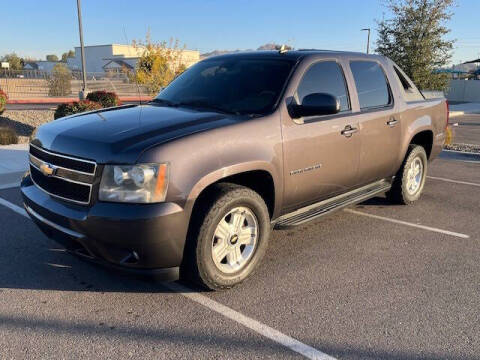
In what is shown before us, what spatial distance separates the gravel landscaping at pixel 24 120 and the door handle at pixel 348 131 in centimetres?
1031

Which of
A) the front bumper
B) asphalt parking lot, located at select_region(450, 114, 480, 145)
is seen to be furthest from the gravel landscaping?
asphalt parking lot, located at select_region(450, 114, 480, 145)

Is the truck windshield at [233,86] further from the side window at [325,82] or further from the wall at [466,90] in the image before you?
the wall at [466,90]

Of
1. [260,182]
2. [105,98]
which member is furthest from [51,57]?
[260,182]

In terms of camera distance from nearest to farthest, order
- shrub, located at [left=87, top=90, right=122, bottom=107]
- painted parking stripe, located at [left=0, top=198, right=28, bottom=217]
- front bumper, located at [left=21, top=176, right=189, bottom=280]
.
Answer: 1. front bumper, located at [left=21, top=176, right=189, bottom=280]
2. painted parking stripe, located at [left=0, top=198, right=28, bottom=217]
3. shrub, located at [left=87, top=90, right=122, bottom=107]

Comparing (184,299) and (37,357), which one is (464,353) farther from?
(37,357)

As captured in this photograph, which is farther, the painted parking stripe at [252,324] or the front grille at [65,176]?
the front grille at [65,176]

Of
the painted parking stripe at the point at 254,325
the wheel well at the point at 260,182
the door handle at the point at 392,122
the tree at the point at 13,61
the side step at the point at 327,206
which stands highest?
the tree at the point at 13,61

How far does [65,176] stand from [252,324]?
173 centimetres

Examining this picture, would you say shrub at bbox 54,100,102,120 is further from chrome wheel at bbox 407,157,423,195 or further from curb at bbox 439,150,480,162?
curb at bbox 439,150,480,162

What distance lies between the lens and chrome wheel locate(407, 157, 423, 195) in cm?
582

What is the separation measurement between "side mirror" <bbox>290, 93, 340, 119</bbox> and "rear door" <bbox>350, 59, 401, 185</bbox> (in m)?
0.90

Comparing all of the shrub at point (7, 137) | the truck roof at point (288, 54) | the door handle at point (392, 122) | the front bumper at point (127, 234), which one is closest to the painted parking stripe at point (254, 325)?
the front bumper at point (127, 234)

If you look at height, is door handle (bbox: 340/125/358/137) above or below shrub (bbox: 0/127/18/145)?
above

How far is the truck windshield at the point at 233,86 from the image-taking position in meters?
3.88
